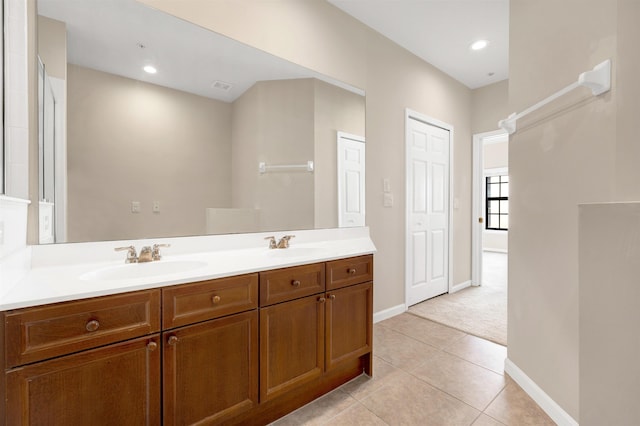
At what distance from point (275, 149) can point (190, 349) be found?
1376mm

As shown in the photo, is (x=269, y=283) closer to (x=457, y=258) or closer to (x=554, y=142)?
(x=554, y=142)

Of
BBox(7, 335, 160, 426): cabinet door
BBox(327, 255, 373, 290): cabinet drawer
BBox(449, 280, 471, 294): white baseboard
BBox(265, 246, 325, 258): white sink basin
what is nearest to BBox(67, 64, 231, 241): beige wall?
BBox(265, 246, 325, 258): white sink basin

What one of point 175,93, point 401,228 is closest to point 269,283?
point 175,93

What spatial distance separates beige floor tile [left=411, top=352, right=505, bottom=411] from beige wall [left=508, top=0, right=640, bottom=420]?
0.22 m

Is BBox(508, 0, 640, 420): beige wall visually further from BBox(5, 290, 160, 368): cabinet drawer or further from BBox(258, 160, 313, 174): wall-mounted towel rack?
BBox(5, 290, 160, 368): cabinet drawer

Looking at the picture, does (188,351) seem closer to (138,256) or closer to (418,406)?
(138,256)

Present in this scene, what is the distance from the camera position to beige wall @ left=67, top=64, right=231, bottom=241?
4.58ft

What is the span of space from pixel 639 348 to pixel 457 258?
131 inches

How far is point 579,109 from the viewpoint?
1.36 m

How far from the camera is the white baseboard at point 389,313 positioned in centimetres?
276

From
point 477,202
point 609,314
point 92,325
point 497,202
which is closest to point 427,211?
point 477,202

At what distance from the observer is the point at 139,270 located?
52.9 inches

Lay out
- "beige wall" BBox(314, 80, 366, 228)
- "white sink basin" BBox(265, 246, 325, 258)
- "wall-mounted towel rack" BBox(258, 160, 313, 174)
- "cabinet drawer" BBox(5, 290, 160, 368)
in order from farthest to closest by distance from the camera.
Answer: "beige wall" BBox(314, 80, 366, 228) < "wall-mounted towel rack" BBox(258, 160, 313, 174) < "white sink basin" BBox(265, 246, 325, 258) < "cabinet drawer" BBox(5, 290, 160, 368)

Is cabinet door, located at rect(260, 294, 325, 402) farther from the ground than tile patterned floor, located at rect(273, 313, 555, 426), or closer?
farther from the ground
